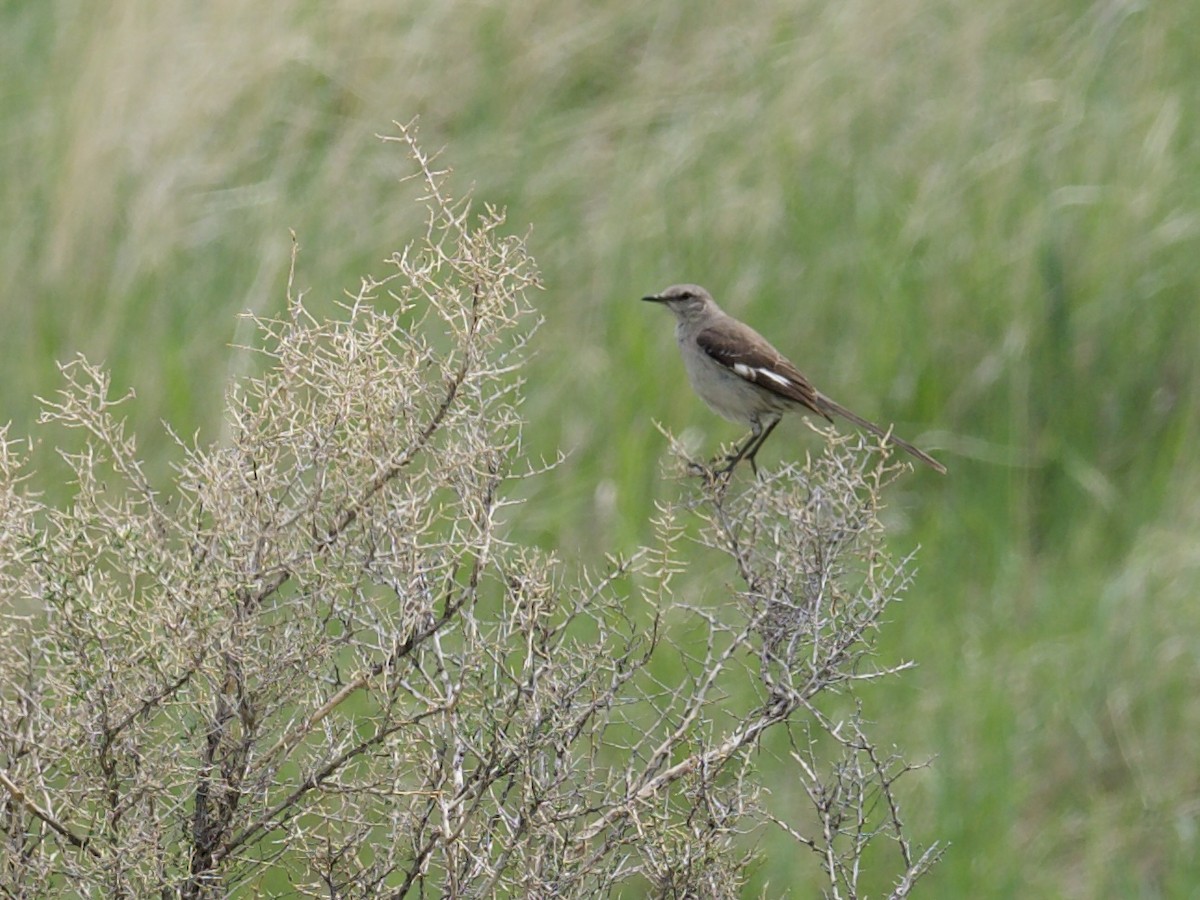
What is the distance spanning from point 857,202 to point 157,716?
19.2 ft

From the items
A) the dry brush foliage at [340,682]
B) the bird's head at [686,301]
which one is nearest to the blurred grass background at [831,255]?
the bird's head at [686,301]

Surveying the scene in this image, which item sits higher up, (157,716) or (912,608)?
(157,716)

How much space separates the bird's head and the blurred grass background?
724 mm

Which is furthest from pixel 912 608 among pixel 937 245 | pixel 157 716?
pixel 157 716

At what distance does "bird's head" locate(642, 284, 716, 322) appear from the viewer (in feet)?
21.4

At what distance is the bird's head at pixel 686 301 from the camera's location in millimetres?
6508

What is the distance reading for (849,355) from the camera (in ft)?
24.7

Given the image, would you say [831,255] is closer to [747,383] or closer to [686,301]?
[686,301]

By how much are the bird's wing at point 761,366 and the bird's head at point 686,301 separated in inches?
14.3

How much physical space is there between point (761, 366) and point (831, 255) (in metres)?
1.98

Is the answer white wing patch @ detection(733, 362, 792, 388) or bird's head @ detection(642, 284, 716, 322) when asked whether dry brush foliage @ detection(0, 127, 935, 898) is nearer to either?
white wing patch @ detection(733, 362, 792, 388)

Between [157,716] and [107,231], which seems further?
[107,231]

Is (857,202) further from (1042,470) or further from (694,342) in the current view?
(694,342)

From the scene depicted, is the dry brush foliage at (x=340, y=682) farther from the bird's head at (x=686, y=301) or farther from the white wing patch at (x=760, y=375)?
the bird's head at (x=686, y=301)
